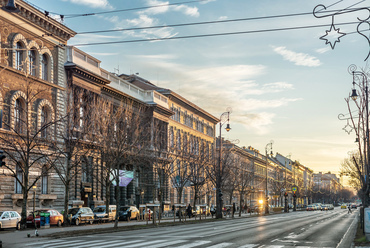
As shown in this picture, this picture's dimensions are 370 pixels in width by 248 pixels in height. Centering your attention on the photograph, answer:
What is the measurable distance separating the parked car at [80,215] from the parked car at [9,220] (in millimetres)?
6568

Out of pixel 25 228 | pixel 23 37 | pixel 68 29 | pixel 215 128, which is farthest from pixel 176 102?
pixel 25 228

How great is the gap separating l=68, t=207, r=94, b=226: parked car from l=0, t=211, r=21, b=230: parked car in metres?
6.57

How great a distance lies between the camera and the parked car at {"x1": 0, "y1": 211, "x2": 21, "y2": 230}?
35.5m

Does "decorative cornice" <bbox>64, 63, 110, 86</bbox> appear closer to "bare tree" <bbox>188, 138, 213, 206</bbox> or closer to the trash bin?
"bare tree" <bbox>188, 138, 213, 206</bbox>

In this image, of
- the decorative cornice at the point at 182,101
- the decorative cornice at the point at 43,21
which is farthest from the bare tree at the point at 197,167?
the decorative cornice at the point at 43,21

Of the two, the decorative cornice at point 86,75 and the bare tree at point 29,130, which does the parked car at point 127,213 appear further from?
the decorative cornice at point 86,75

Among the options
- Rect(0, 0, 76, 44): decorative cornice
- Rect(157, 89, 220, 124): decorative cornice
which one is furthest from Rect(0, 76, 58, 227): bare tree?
Rect(157, 89, 220, 124): decorative cornice

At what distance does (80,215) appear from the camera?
144ft

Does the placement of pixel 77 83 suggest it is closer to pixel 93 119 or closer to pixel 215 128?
pixel 93 119

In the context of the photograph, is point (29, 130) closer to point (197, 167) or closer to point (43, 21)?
point (43, 21)

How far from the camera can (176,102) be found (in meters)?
84.1

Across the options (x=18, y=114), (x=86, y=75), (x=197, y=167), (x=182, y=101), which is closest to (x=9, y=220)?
(x=18, y=114)

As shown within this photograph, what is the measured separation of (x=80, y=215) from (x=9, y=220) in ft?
27.9

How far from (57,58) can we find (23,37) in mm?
5899
